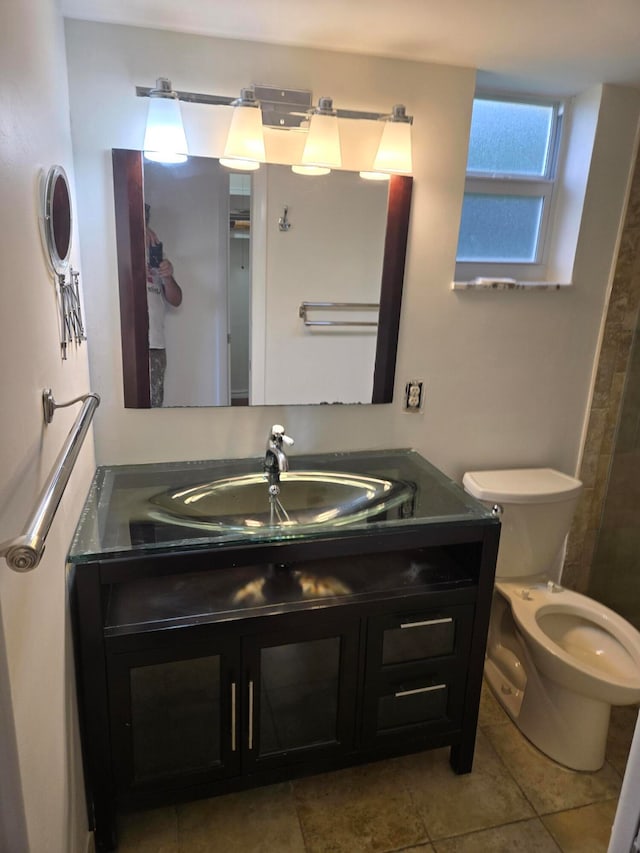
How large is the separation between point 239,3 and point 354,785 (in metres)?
2.10

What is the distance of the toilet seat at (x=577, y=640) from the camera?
1655mm


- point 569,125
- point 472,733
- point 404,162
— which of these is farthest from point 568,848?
point 569,125

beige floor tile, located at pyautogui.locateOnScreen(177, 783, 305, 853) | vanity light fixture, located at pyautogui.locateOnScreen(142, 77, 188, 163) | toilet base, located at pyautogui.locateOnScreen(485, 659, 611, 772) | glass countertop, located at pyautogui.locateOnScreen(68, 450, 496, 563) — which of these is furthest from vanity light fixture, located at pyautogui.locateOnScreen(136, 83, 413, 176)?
beige floor tile, located at pyautogui.locateOnScreen(177, 783, 305, 853)

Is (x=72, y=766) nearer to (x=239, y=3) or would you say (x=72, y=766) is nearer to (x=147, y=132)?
(x=147, y=132)

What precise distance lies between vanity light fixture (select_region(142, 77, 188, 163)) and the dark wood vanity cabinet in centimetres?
106

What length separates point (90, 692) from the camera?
53.1 inches

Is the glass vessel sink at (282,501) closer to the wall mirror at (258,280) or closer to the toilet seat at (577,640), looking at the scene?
the wall mirror at (258,280)

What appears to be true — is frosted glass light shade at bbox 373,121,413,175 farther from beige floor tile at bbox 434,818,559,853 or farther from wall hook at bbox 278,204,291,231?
beige floor tile at bbox 434,818,559,853

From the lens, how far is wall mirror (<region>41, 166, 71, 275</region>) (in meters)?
1.11

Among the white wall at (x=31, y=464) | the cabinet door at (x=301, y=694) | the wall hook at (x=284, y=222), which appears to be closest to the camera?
the white wall at (x=31, y=464)

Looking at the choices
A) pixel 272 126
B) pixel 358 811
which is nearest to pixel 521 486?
pixel 358 811

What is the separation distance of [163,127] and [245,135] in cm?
22

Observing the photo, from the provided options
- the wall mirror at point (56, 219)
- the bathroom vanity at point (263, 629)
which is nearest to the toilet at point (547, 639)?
the bathroom vanity at point (263, 629)

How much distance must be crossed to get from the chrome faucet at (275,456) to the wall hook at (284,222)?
0.59m
